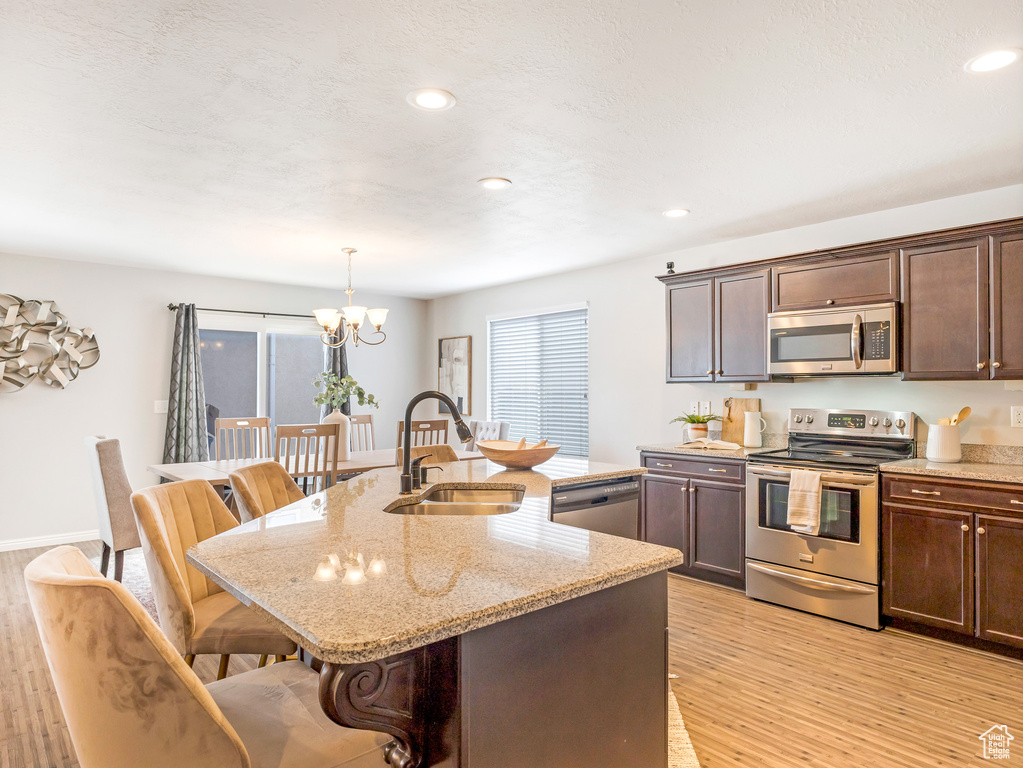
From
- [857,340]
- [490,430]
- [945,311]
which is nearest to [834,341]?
[857,340]

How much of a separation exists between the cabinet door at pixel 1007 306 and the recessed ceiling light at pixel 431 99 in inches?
112

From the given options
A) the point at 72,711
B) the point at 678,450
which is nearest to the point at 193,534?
the point at 72,711

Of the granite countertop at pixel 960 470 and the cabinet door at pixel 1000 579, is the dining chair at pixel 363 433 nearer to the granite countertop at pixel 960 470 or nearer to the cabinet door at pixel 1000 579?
the granite countertop at pixel 960 470

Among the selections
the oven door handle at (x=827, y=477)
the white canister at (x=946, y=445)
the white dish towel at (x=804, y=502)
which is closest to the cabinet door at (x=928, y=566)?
the oven door handle at (x=827, y=477)

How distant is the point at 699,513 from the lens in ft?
13.5

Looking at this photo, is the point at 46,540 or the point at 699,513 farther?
the point at 46,540

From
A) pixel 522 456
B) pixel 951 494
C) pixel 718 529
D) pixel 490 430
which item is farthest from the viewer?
pixel 490 430

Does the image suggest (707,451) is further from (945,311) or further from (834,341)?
(945,311)

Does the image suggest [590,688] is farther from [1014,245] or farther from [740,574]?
[1014,245]

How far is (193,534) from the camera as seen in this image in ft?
6.70

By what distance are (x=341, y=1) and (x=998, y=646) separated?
12.9ft

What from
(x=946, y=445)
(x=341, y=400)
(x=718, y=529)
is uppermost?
(x=341, y=400)

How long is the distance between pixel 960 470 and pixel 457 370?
5.04m

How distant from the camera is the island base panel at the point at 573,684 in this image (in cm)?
107
